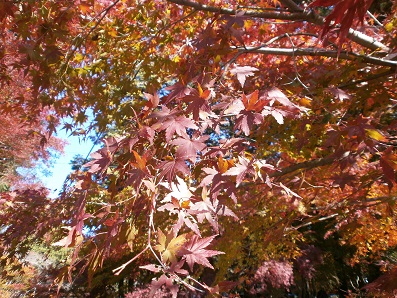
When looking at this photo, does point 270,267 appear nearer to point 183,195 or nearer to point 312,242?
point 312,242

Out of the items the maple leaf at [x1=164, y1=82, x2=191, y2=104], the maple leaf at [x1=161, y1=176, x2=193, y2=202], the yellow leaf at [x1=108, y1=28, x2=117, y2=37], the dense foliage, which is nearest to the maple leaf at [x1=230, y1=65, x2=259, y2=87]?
the dense foliage

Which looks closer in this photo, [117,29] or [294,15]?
[294,15]

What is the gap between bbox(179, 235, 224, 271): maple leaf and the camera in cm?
105

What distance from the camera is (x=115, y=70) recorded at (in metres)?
3.12

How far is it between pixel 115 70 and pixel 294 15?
6.10ft

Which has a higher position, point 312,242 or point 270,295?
point 312,242

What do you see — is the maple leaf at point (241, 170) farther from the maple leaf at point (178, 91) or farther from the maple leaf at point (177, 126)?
the maple leaf at point (178, 91)

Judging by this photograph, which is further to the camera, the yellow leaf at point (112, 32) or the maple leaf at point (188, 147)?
the yellow leaf at point (112, 32)

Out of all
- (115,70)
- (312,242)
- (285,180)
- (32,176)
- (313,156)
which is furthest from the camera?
(32,176)

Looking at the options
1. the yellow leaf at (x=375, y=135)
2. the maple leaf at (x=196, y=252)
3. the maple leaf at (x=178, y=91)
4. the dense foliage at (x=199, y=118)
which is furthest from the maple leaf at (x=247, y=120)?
the yellow leaf at (x=375, y=135)

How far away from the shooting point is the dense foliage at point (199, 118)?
1.22m

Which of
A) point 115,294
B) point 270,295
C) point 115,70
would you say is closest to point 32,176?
point 115,294

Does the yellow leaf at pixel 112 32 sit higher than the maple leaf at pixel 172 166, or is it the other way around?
the yellow leaf at pixel 112 32

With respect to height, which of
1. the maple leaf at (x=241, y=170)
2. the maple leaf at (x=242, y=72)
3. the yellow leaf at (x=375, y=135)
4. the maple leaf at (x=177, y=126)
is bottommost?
the maple leaf at (x=241, y=170)
